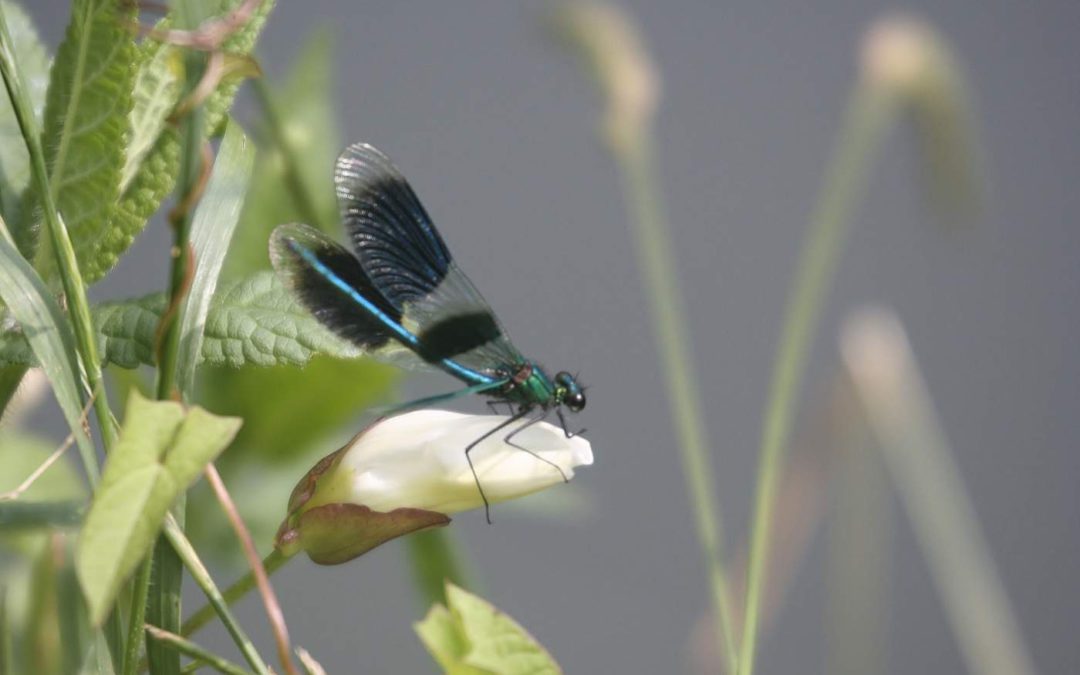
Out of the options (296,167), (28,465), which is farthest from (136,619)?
(28,465)

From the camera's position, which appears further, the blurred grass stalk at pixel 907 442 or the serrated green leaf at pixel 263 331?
the blurred grass stalk at pixel 907 442

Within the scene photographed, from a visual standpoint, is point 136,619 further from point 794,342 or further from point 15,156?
point 794,342

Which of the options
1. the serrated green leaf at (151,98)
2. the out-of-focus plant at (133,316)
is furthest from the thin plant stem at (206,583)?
the serrated green leaf at (151,98)

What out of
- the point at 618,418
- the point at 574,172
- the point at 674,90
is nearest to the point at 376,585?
the point at 618,418

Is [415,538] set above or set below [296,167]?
below

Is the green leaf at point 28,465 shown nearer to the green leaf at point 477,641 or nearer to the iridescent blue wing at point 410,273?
the iridescent blue wing at point 410,273

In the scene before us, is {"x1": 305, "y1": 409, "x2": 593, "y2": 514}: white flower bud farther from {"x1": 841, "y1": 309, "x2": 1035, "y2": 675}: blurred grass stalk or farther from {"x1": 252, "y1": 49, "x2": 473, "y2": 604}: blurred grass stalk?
{"x1": 841, "y1": 309, "x2": 1035, "y2": 675}: blurred grass stalk

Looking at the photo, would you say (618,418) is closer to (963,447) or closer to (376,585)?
(376,585)
